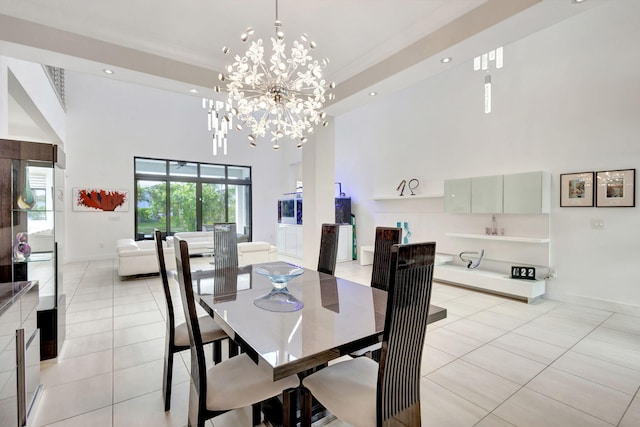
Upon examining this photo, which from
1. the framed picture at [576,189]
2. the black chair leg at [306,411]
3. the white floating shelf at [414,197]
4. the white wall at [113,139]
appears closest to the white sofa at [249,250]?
the white wall at [113,139]

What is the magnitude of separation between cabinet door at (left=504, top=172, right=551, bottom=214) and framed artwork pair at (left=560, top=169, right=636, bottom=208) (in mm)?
215

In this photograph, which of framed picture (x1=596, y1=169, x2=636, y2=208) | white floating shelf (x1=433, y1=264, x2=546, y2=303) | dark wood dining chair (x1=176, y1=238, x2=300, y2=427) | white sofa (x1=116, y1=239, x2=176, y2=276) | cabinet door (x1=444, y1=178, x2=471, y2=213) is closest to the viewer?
dark wood dining chair (x1=176, y1=238, x2=300, y2=427)

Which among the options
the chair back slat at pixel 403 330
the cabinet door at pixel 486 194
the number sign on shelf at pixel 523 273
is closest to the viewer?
the chair back slat at pixel 403 330

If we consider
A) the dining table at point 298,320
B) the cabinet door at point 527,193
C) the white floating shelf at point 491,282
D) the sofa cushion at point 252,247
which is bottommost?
the white floating shelf at point 491,282

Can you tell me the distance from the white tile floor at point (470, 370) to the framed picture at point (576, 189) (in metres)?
1.39

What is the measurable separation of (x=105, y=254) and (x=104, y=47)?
6.21m

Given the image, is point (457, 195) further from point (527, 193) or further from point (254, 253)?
point (254, 253)

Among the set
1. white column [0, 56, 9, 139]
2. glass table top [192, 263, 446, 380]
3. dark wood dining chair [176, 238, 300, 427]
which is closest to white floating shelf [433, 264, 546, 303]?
glass table top [192, 263, 446, 380]

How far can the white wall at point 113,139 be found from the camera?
722cm

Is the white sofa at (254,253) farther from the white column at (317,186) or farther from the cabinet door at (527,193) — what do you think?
the cabinet door at (527,193)

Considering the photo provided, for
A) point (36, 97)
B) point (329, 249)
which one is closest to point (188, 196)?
point (36, 97)

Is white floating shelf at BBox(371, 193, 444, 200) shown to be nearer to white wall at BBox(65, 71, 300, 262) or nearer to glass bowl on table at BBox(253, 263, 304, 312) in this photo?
glass bowl on table at BBox(253, 263, 304, 312)

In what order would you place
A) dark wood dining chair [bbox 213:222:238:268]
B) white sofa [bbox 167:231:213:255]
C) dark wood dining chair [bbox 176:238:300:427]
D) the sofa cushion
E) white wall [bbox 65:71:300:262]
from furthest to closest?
white wall [bbox 65:71:300:262]
white sofa [bbox 167:231:213:255]
the sofa cushion
dark wood dining chair [bbox 213:222:238:268]
dark wood dining chair [bbox 176:238:300:427]

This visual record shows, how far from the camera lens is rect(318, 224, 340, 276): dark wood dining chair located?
2791mm
